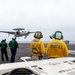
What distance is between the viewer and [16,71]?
470 cm

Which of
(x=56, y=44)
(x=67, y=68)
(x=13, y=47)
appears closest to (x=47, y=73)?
(x=67, y=68)

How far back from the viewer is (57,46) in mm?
7270

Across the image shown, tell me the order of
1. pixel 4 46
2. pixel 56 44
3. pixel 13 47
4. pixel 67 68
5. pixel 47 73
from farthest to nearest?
pixel 4 46
pixel 13 47
pixel 56 44
pixel 67 68
pixel 47 73

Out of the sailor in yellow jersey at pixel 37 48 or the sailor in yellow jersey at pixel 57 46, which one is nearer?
the sailor in yellow jersey at pixel 57 46

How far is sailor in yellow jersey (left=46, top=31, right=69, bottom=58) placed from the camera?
23.8 feet

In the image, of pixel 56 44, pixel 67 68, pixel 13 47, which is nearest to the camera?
pixel 67 68

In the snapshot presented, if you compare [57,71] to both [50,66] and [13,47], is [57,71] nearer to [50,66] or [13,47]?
[50,66]

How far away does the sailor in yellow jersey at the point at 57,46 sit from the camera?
725 cm

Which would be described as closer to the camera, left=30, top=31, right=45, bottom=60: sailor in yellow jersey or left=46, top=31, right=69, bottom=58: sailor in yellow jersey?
left=46, top=31, right=69, bottom=58: sailor in yellow jersey

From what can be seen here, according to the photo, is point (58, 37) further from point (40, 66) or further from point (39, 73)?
point (39, 73)

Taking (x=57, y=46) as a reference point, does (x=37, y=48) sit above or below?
below

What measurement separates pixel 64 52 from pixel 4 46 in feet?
46.8

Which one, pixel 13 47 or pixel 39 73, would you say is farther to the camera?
pixel 13 47

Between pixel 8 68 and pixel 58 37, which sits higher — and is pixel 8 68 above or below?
below
